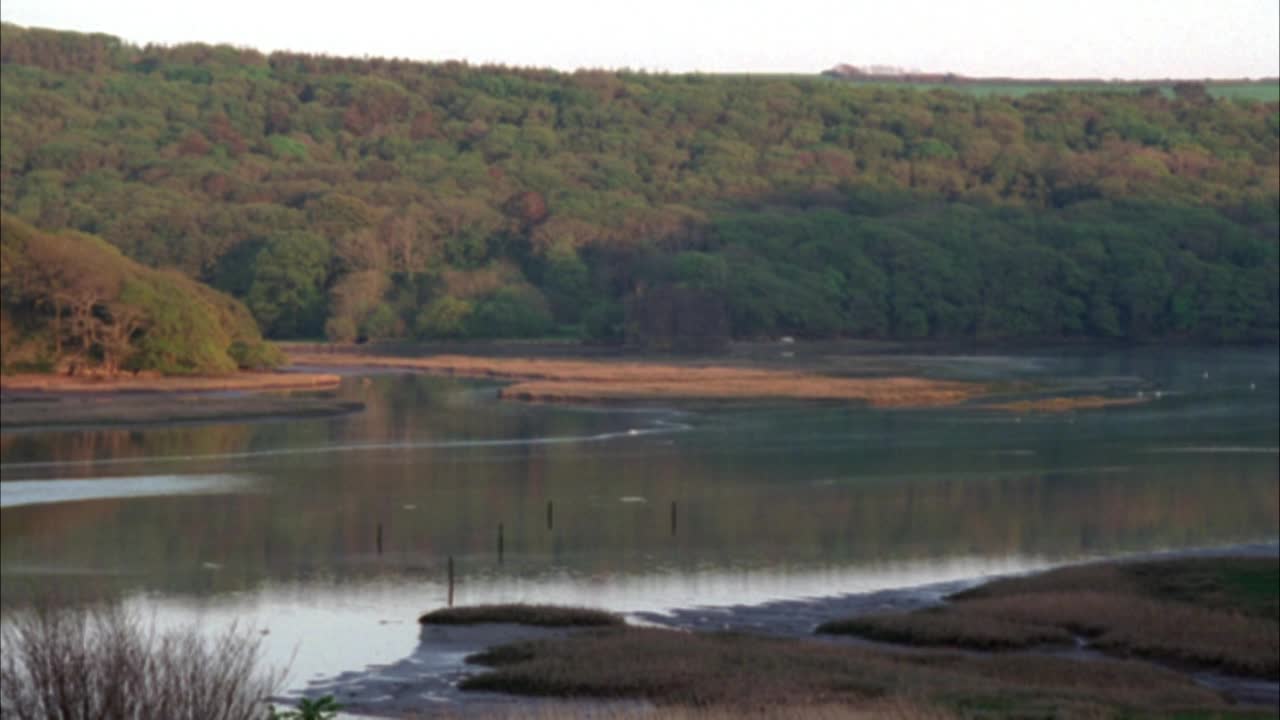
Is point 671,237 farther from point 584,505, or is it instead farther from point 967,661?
point 967,661

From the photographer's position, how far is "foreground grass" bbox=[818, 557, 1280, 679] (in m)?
30.7

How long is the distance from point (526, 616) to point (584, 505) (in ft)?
59.1

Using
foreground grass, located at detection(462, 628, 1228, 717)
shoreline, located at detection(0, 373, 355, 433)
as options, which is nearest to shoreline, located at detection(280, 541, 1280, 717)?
foreground grass, located at detection(462, 628, 1228, 717)

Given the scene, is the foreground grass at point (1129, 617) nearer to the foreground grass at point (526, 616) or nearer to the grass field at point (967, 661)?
the grass field at point (967, 661)

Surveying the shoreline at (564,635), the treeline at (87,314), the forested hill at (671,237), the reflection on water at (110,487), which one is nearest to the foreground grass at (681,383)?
the treeline at (87,314)

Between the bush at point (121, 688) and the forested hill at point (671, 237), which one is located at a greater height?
the forested hill at point (671, 237)

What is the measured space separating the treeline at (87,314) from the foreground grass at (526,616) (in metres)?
60.7

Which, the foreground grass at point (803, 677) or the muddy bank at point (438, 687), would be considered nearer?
the foreground grass at point (803, 677)

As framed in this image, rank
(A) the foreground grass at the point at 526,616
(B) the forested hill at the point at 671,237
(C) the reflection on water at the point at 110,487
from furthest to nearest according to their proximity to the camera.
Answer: (B) the forested hill at the point at 671,237, (C) the reflection on water at the point at 110,487, (A) the foreground grass at the point at 526,616

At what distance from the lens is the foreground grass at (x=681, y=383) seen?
9044 cm

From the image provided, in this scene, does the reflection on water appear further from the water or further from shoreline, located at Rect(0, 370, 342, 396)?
shoreline, located at Rect(0, 370, 342, 396)

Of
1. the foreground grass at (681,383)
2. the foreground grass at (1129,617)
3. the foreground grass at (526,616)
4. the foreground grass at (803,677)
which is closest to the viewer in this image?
the foreground grass at (803,677)

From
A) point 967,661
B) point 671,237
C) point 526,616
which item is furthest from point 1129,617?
point 671,237

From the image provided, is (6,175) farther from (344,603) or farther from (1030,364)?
(344,603)
